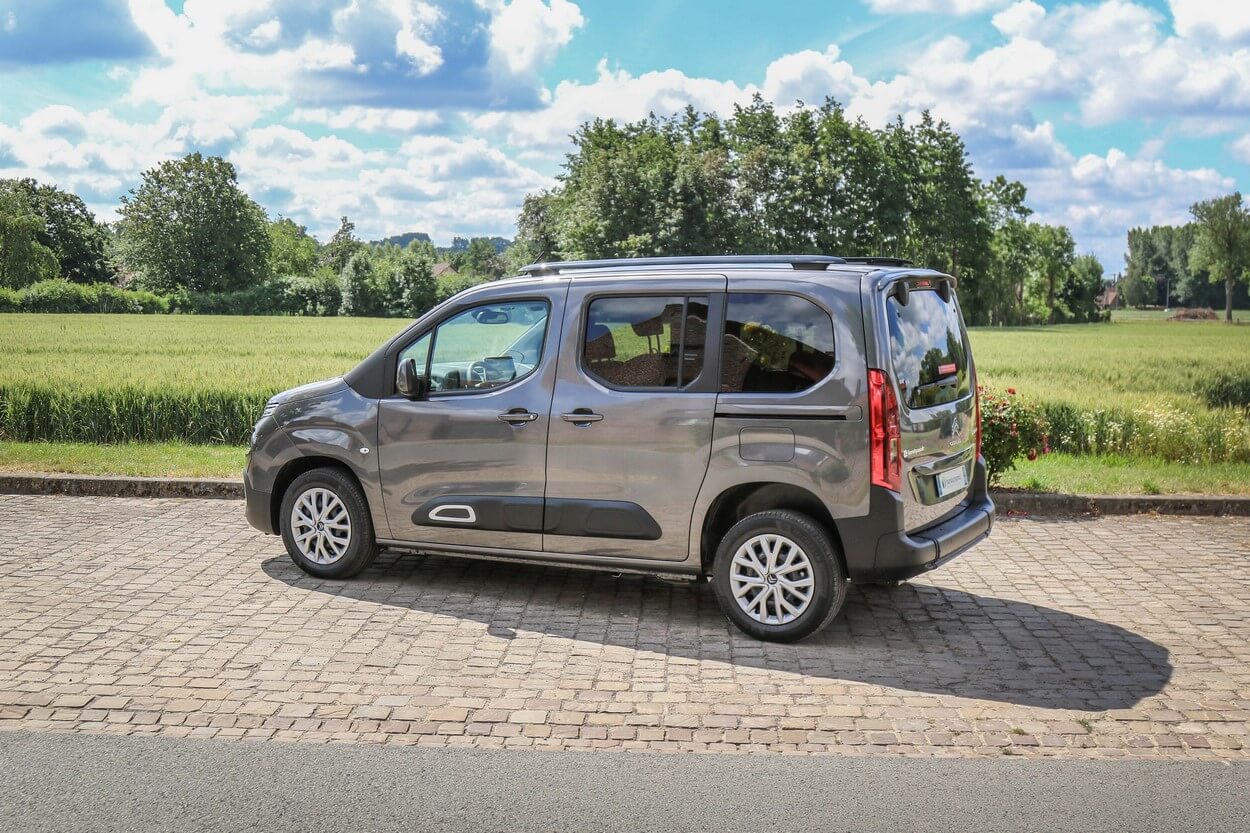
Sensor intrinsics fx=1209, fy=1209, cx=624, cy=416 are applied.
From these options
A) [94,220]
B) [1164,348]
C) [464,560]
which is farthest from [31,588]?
[94,220]

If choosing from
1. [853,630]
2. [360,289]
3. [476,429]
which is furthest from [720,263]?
[360,289]

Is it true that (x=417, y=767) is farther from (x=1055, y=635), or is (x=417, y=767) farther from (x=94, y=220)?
(x=94, y=220)

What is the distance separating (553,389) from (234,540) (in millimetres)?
3596

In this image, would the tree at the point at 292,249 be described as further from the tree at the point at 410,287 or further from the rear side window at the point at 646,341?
the rear side window at the point at 646,341

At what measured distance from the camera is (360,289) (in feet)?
257

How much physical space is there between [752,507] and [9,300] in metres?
26.7

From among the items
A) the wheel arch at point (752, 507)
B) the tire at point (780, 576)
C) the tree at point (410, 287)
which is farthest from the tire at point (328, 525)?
the tree at point (410, 287)

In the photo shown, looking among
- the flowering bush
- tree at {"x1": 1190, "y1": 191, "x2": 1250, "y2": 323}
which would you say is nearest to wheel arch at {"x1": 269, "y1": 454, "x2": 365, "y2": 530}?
the flowering bush

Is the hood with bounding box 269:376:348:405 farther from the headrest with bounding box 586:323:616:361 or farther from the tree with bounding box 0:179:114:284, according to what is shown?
the tree with bounding box 0:179:114:284

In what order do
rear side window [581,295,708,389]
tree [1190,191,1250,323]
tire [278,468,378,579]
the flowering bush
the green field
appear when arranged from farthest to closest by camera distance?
1. tree [1190,191,1250,323]
2. the green field
3. the flowering bush
4. tire [278,468,378,579]
5. rear side window [581,295,708,389]

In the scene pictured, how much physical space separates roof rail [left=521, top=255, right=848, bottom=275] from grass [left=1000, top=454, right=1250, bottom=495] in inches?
210

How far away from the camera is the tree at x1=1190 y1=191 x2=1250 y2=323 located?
45.8m

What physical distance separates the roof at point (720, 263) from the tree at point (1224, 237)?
44066 millimetres

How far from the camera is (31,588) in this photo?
782 cm
